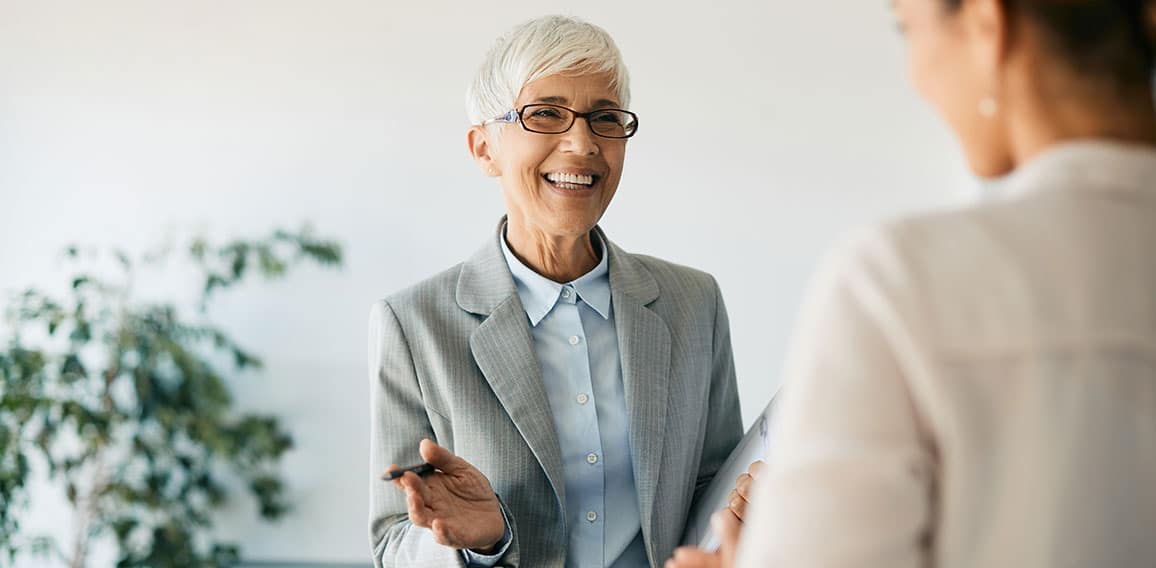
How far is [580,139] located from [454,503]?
2.15 feet

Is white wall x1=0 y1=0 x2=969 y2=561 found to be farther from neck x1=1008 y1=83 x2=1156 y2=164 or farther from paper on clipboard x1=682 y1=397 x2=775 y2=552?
neck x1=1008 y1=83 x2=1156 y2=164

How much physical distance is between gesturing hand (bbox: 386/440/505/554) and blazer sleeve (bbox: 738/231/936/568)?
30.8 inches

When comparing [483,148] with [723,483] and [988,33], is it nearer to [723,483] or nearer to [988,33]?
[723,483]

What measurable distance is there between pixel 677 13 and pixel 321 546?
233 centimetres

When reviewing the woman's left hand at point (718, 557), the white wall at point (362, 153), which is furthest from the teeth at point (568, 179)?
the white wall at point (362, 153)

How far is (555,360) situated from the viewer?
1784 millimetres

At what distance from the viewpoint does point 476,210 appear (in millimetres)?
3914

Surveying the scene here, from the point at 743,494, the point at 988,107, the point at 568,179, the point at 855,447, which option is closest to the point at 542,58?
the point at 568,179

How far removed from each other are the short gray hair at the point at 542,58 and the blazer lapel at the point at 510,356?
28 centimetres

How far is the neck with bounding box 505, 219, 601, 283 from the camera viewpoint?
1.87m

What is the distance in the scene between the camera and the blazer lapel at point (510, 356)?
1.66m

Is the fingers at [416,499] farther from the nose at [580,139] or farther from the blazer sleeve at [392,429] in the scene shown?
the nose at [580,139]

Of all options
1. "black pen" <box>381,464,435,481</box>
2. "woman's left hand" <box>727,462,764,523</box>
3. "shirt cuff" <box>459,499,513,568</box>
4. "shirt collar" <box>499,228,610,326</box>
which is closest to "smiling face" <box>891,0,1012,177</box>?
"woman's left hand" <box>727,462,764,523</box>

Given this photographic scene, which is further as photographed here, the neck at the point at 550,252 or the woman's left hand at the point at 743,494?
the neck at the point at 550,252
